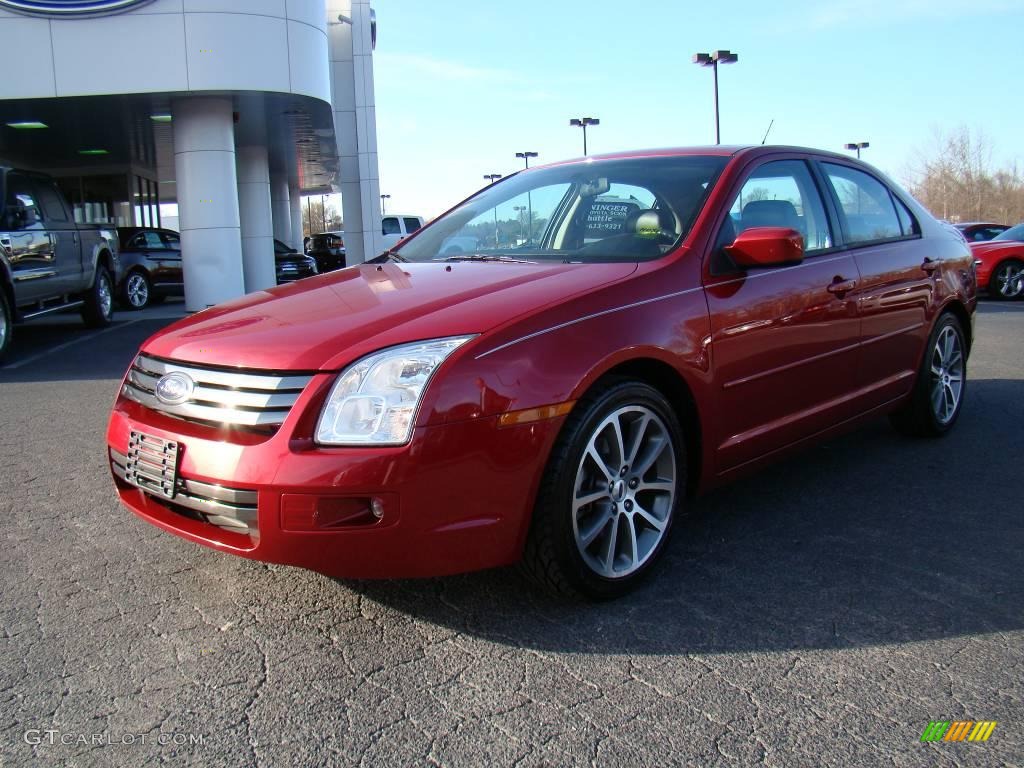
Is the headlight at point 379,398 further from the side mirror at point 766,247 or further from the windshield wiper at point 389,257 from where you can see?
the windshield wiper at point 389,257

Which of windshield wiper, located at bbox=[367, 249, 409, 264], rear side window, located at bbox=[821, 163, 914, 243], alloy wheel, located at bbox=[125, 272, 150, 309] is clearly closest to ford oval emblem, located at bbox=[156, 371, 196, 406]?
windshield wiper, located at bbox=[367, 249, 409, 264]

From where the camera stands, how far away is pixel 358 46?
996 inches

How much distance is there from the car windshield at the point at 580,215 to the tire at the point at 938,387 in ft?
6.62

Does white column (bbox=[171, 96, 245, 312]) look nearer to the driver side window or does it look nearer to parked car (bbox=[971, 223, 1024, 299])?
the driver side window

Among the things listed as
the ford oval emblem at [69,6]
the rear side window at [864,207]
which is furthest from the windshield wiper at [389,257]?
the ford oval emblem at [69,6]

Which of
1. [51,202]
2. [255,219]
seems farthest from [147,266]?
[51,202]

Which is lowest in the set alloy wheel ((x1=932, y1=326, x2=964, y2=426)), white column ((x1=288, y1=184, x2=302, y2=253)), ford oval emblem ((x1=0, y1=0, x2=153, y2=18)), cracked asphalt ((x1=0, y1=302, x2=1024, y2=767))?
cracked asphalt ((x1=0, y1=302, x2=1024, y2=767))

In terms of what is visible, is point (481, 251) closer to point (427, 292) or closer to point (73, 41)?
point (427, 292)

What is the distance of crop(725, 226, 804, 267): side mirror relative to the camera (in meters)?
3.45

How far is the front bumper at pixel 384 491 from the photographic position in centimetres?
259

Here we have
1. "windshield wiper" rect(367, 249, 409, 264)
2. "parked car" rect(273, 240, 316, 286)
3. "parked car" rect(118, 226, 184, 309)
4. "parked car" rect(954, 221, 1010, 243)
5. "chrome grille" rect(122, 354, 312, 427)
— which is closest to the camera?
"chrome grille" rect(122, 354, 312, 427)

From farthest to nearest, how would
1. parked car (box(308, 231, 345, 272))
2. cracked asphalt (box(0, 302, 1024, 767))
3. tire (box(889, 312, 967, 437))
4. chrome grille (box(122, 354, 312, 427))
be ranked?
parked car (box(308, 231, 345, 272)), tire (box(889, 312, 967, 437)), chrome grille (box(122, 354, 312, 427)), cracked asphalt (box(0, 302, 1024, 767))

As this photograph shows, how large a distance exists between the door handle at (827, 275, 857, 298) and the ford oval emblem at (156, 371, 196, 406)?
2766mm

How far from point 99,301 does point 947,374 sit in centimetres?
1080
